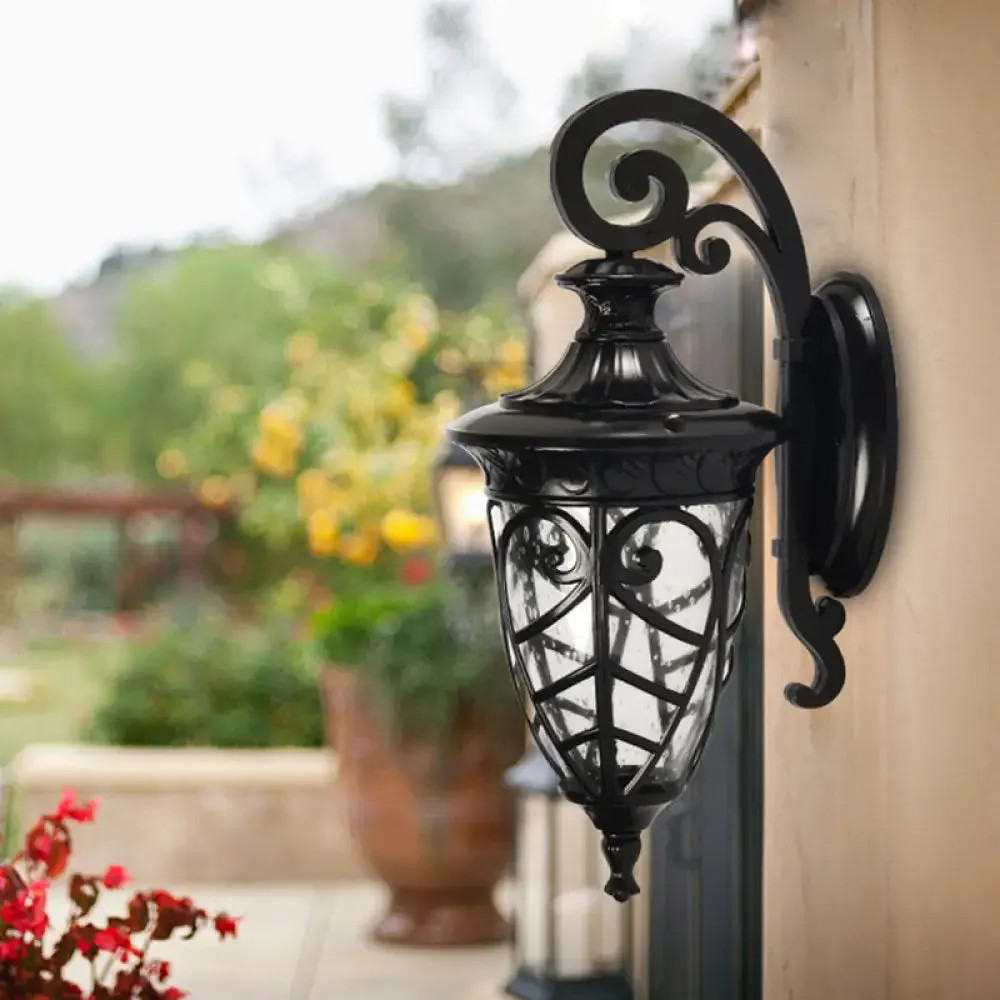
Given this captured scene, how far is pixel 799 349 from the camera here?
1.03m

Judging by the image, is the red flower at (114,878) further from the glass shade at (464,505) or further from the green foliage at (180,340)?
the green foliage at (180,340)

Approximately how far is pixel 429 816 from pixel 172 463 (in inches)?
117

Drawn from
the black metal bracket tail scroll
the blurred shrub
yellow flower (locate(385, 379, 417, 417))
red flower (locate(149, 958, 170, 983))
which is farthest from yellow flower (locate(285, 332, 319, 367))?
the black metal bracket tail scroll

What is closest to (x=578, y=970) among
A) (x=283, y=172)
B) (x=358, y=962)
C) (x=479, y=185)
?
(x=358, y=962)

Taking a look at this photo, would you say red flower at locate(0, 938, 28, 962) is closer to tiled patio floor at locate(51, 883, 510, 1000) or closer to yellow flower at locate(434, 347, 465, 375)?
tiled patio floor at locate(51, 883, 510, 1000)

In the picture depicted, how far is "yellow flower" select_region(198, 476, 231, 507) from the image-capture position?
20.0 feet

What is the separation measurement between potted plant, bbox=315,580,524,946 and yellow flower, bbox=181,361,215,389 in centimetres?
257

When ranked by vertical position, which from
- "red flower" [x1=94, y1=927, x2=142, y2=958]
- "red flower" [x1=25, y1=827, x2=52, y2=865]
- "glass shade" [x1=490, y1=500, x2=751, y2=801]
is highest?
"glass shade" [x1=490, y1=500, x2=751, y2=801]

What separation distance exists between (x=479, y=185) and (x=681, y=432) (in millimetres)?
4684

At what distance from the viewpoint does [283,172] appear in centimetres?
623

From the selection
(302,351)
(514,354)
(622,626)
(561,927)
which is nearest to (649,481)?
(622,626)

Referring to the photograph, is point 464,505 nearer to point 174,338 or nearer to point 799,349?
point 799,349

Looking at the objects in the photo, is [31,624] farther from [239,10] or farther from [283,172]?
[239,10]

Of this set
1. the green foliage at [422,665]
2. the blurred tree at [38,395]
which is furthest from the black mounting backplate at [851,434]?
the blurred tree at [38,395]
